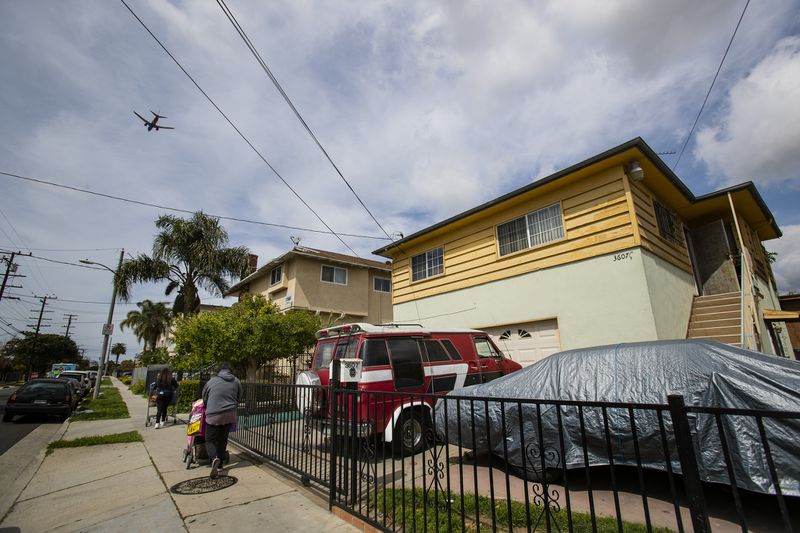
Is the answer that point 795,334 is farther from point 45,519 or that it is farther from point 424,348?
point 45,519

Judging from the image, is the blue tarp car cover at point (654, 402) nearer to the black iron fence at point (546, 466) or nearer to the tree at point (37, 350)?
the black iron fence at point (546, 466)

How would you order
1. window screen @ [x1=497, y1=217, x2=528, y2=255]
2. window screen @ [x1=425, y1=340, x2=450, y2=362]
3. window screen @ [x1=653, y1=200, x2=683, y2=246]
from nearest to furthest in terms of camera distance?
window screen @ [x1=425, y1=340, x2=450, y2=362] < window screen @ [x1=653, y1=200, x2=683, y2=246] < window screen @ [x1=497, y1=217, x2=528, y2=255]

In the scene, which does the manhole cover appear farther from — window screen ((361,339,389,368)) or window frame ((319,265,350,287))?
window frame ((319,265,350,287))

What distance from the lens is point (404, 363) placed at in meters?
6.98

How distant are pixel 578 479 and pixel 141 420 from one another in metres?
14.1

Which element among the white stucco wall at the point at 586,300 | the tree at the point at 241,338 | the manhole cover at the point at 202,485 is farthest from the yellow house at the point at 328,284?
the manhole cover at the point at 202,485

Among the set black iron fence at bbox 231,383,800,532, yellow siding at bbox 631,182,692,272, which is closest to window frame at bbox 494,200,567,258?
yellow siding at bbox 631,182,692,272

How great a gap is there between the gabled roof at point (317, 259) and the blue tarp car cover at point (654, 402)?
15098 millimetres

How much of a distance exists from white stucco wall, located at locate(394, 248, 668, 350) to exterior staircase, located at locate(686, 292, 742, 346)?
15.5 inches

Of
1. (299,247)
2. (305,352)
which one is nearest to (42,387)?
(305,352)

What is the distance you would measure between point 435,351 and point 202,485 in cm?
448

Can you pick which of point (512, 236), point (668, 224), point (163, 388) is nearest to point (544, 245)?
point (512, 236)

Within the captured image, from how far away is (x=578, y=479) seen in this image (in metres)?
4.83

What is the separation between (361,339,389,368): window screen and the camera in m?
6.58
